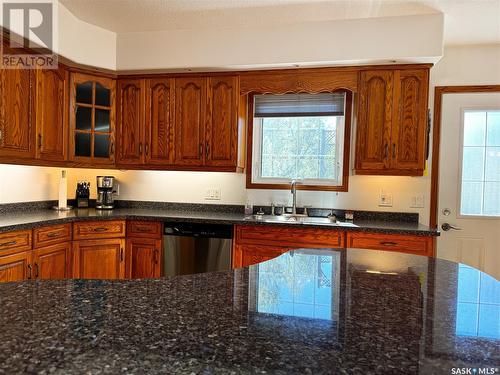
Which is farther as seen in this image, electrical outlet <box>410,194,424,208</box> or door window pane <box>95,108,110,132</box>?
door window pane <box>95,108,110,132</box>

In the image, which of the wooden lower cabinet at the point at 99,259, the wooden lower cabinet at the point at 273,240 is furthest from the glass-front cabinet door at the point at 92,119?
the wooden lower cabinet at the point at 273,240

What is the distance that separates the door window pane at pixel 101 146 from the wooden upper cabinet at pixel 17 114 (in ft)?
1.89

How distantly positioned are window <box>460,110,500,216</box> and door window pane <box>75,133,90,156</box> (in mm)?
3409

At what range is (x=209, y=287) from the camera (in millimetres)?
1110

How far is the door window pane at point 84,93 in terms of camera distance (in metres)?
3.35

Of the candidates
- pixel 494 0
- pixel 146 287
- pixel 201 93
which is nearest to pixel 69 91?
pixel 201 93

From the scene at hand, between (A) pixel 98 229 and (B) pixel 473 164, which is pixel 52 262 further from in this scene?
(B) pixel 473 164

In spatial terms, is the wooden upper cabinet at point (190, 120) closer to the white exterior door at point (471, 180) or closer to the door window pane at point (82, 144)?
the door window pane at point (82, 144)

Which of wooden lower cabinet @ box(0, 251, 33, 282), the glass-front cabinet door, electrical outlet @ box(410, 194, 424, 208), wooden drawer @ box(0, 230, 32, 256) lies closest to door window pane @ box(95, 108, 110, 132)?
the glass-front cabinet door

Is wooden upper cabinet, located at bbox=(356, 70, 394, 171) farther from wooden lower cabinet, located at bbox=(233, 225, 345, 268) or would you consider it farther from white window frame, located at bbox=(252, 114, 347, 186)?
wooden lower cabinet, located at bbox=(233, 225, 345, 268)

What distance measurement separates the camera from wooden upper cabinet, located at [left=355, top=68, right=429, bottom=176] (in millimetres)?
2967

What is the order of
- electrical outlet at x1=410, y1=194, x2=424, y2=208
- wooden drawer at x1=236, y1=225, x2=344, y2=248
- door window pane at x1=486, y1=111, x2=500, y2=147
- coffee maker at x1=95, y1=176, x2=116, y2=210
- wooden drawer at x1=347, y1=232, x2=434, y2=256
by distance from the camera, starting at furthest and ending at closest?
coffee maker at x1=95, y1=176, x2=116, y2=210, electrical outlet at x1=410, y1=194, x2=424, y2=208, door window pane at x1=486, y1=111, x2=500, y2=147, wooden drawer at x1=236, y1=225, x2=344, y2=248, wooden drawer at x1=347, y1=232, x2=434, y2=256

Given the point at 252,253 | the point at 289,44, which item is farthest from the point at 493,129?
the point at 252,253

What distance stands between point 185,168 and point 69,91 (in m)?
1.24
